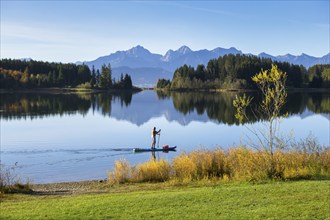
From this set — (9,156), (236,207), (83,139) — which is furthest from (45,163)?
(236,207)

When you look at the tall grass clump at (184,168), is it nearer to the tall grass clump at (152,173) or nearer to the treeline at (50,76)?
the tall grass clump at (152,173)

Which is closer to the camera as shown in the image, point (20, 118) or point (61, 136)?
point (61, 136)

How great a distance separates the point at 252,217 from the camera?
1023 cm

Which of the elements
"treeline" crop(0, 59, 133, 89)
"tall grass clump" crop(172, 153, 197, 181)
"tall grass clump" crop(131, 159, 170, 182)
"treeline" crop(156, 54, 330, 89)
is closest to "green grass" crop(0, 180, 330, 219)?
"tall grass clump" crop(172, 153, 197, 181)

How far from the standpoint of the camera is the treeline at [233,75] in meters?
163

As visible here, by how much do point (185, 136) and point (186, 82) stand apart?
126553 millimetres

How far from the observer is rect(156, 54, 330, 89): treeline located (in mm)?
163375

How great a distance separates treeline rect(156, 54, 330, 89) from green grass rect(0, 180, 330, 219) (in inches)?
5848

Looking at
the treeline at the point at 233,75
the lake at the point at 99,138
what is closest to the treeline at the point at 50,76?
the treeline at the point at 233,75

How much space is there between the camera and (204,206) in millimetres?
11492

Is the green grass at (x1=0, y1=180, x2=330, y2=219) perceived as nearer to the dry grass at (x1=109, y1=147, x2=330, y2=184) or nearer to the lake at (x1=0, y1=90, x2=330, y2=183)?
the dry grass at (x1=109, y1=147, x2=330, y2=184)

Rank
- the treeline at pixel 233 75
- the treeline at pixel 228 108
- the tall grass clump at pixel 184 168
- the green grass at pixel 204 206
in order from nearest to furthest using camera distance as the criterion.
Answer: the green grass at pixel 204 206, the tall grass clump at pixel 184 168, the treeline at pixel 228 108, the treeline at pixel 233 75

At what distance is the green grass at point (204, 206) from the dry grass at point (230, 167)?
3.13 meters

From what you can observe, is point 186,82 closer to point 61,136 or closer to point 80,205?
point 61,136
